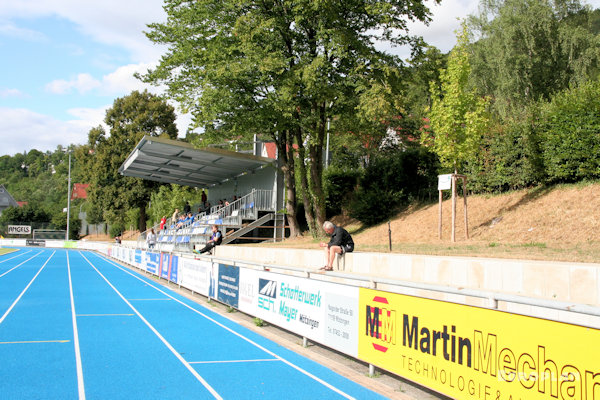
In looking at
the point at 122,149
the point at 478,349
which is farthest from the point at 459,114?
the point at 122,149

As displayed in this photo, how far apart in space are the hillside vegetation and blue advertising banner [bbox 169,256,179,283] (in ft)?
24.0

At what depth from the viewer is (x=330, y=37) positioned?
70.5 ft

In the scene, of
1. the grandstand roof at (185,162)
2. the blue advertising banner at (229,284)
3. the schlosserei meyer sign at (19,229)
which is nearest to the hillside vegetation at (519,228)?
the blue advertising banner at (229,284)

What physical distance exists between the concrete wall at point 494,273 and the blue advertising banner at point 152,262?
1219 cm

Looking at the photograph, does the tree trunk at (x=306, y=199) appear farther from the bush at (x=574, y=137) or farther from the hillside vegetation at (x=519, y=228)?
the bush at (x=574, y=137)

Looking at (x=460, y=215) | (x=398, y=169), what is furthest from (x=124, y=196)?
(x=460, y=215)

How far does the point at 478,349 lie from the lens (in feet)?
17.2

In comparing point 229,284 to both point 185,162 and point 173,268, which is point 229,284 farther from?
point 185,162

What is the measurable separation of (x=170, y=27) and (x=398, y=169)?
13.9m

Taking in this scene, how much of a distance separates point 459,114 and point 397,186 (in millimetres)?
9160

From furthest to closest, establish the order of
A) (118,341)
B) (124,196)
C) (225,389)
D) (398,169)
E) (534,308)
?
(124,196) → (398,169) → (118,341) → (225,389) → (534,308)

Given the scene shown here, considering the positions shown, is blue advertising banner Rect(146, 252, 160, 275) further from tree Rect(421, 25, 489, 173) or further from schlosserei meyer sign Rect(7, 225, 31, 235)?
schlosserei meyer sign Rect(7, 225, 31, 235)

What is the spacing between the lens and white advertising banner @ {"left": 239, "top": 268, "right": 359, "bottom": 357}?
7745 millimetres

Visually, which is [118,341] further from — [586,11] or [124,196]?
[124,196]
